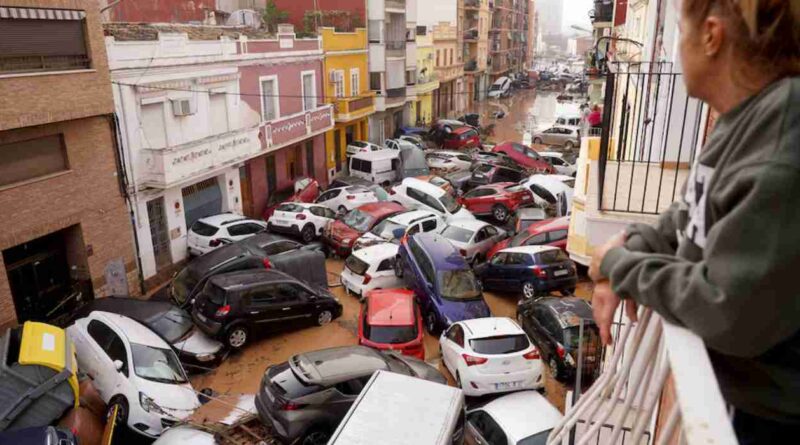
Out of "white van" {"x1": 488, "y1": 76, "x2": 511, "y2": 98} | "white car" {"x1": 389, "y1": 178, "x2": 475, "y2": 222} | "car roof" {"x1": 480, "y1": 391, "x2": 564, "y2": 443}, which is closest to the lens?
"car roof" {"x1": 480, "y1": 391, "x2": 564, "y2": 443}

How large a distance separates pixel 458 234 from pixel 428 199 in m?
3.46

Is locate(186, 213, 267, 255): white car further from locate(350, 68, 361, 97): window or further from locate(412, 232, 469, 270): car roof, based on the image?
locate(350, 68, 361, 97): window

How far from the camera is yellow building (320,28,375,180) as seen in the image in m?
27.8

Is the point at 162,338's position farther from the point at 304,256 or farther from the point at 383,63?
the point at 383,63

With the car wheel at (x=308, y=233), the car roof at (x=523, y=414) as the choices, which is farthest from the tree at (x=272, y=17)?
the car roof at (x=523, y=414)

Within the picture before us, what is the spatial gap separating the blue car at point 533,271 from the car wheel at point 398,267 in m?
2.39

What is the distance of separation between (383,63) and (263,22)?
7927mm

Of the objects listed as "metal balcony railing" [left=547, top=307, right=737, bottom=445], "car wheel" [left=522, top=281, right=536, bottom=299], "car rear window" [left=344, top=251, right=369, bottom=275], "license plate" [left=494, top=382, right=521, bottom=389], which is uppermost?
"metal balcony railing" [left=547, top=307, right=737, bottom=445]

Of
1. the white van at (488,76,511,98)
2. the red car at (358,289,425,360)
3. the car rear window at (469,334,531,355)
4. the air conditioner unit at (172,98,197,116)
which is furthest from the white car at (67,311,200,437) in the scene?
the white van at (488,76,511,98)

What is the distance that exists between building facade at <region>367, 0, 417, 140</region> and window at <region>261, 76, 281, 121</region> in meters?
9.92

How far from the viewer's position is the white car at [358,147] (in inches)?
1164

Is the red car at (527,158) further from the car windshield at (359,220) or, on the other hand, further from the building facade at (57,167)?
the building facade at (57,167)

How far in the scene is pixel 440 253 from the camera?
14.1m

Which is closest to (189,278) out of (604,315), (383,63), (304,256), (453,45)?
(304,256)
